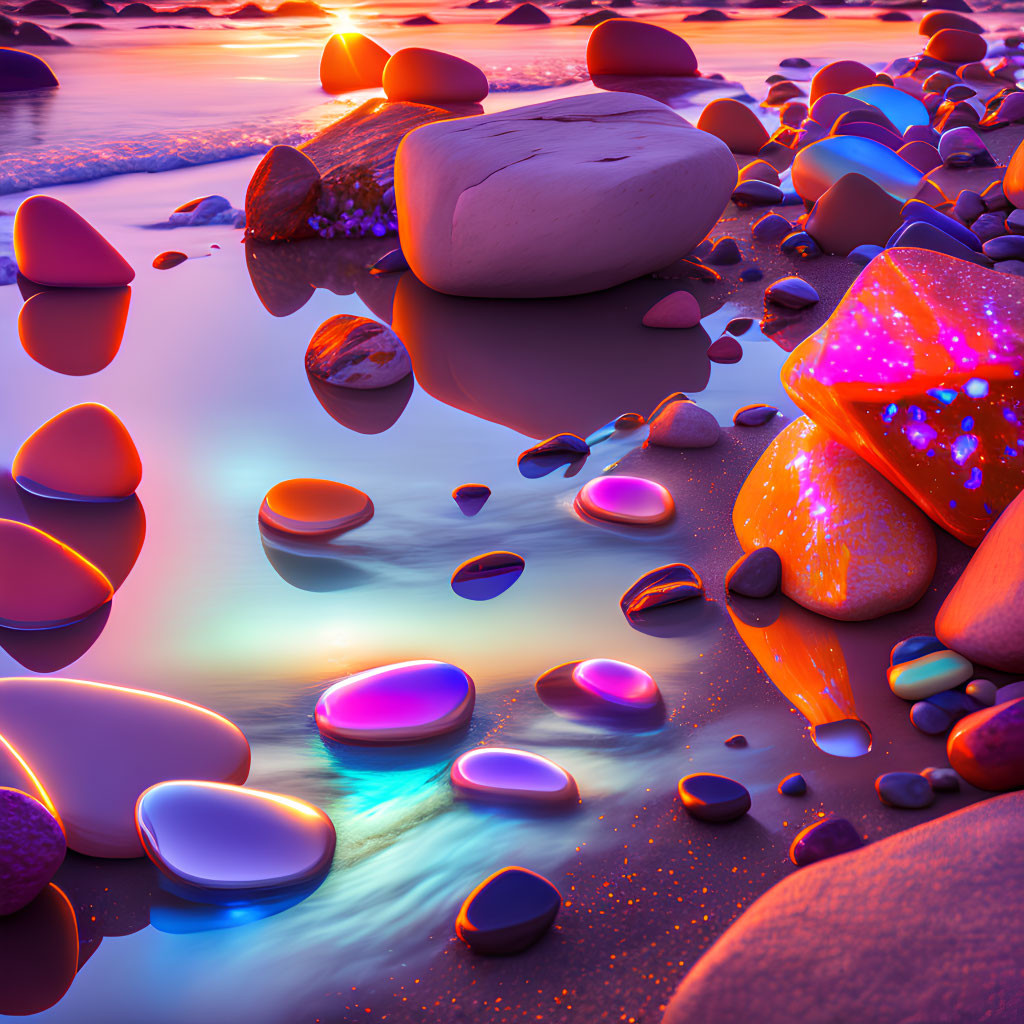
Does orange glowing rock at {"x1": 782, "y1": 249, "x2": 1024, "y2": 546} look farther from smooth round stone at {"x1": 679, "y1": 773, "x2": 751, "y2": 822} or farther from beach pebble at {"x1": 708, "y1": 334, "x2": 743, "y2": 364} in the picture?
beach pebble at {"x1": 708, "y1": 334, "x2": 743, "y2": 364}

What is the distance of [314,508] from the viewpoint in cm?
174

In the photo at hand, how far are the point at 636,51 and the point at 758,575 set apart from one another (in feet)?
24.4

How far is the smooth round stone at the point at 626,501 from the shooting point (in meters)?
1.72

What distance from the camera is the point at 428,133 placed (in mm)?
2941

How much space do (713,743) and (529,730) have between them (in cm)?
26

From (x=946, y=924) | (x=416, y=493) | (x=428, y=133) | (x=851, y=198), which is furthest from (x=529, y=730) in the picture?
(x=851, y=198)

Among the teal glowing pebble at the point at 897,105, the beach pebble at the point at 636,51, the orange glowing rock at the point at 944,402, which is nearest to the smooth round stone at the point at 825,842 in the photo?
the orange glowing rock at the point at 944,402

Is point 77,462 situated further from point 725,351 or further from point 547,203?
point 725,351

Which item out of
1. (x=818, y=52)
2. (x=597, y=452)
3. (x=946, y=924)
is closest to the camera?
Answer: (x=946, y=924)

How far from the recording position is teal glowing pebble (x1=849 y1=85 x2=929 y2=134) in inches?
190

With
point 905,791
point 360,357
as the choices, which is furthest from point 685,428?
point 905,791

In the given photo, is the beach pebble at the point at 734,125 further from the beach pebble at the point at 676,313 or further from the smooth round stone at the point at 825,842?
the smooth round stone at the point at 825,842

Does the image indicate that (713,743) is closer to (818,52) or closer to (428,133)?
(428,133)

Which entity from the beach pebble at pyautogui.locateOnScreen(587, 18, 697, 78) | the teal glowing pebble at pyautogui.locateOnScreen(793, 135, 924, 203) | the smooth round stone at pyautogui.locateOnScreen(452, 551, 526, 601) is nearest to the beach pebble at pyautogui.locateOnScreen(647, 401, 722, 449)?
the smooth round stone at pyautogui.locateOnScreen(452, 551, 526, 601)
